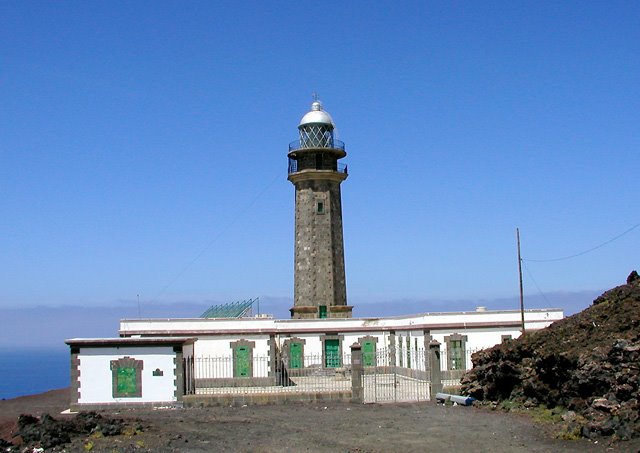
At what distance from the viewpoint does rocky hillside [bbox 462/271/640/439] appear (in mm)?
19688

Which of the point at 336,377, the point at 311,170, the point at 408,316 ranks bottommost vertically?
the point at 336,377

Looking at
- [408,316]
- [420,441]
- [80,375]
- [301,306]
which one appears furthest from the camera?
[301,306]

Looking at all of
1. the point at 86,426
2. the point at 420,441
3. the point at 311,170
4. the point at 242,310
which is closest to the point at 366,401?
the point at 420,441

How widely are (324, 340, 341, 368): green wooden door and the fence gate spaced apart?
1516 mm

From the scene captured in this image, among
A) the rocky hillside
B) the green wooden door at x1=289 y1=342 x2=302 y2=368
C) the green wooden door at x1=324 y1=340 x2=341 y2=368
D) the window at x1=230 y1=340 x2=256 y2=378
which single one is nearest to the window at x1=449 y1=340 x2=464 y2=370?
the green wooden door at x1=324 y1=340 x2=341 y2=368

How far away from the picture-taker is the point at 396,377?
124ft

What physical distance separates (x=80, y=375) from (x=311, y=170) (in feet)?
66.0

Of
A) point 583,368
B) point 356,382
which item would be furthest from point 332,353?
point 583,368

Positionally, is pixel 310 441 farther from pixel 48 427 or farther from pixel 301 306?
pixel 301 306

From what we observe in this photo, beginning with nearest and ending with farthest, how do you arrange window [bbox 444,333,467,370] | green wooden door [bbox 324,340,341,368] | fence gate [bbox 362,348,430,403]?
fence gate [bbox 362,348,430,403] < window [bbox 444,333,467,370] < green wooden door [bbox 324,340,341,368]

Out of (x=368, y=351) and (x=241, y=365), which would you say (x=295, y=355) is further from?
(x=368, y=351)

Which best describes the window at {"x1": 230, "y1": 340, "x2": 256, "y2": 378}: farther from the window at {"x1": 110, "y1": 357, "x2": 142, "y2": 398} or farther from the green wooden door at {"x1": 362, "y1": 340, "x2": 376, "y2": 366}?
the window at {"x1": 110, "y1": 357, "x2": 142, "y2": 398}

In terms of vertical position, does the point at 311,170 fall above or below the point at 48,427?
above

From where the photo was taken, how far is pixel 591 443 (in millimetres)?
18031
